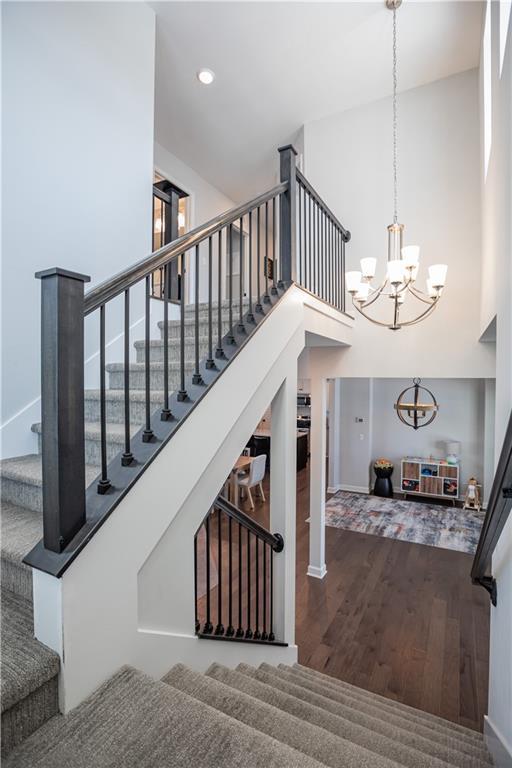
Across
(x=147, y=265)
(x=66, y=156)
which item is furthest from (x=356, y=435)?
(x=147, y=265)

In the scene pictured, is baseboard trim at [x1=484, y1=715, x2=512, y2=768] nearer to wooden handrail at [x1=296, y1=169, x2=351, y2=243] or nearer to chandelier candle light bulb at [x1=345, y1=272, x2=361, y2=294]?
chandelier candle light bulb at [x1=345, y1=272, x2=361, y2=294]

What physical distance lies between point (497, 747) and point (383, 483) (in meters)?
6.45

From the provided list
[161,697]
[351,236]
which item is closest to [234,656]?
[161,697]

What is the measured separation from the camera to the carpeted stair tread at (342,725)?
1.48m

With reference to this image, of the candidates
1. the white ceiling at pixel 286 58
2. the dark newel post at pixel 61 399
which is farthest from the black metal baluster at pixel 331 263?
the dark newel post at pixel 61 399

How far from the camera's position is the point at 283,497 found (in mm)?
2629

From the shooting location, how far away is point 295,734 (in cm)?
129

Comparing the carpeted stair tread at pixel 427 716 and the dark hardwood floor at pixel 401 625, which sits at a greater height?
the carpeted stair tread at pixel 427 716

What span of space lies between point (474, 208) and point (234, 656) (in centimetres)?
427

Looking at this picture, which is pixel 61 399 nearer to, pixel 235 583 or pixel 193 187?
pixel 235 583

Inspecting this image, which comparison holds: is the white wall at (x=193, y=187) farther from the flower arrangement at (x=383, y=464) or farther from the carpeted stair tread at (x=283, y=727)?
the flower arrangement at (x=383, y=464)

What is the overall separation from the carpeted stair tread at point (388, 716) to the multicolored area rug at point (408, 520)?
12.8ft

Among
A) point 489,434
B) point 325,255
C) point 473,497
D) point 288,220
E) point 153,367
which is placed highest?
point 325,255

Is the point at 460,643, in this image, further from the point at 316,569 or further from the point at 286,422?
the point at 286,422
